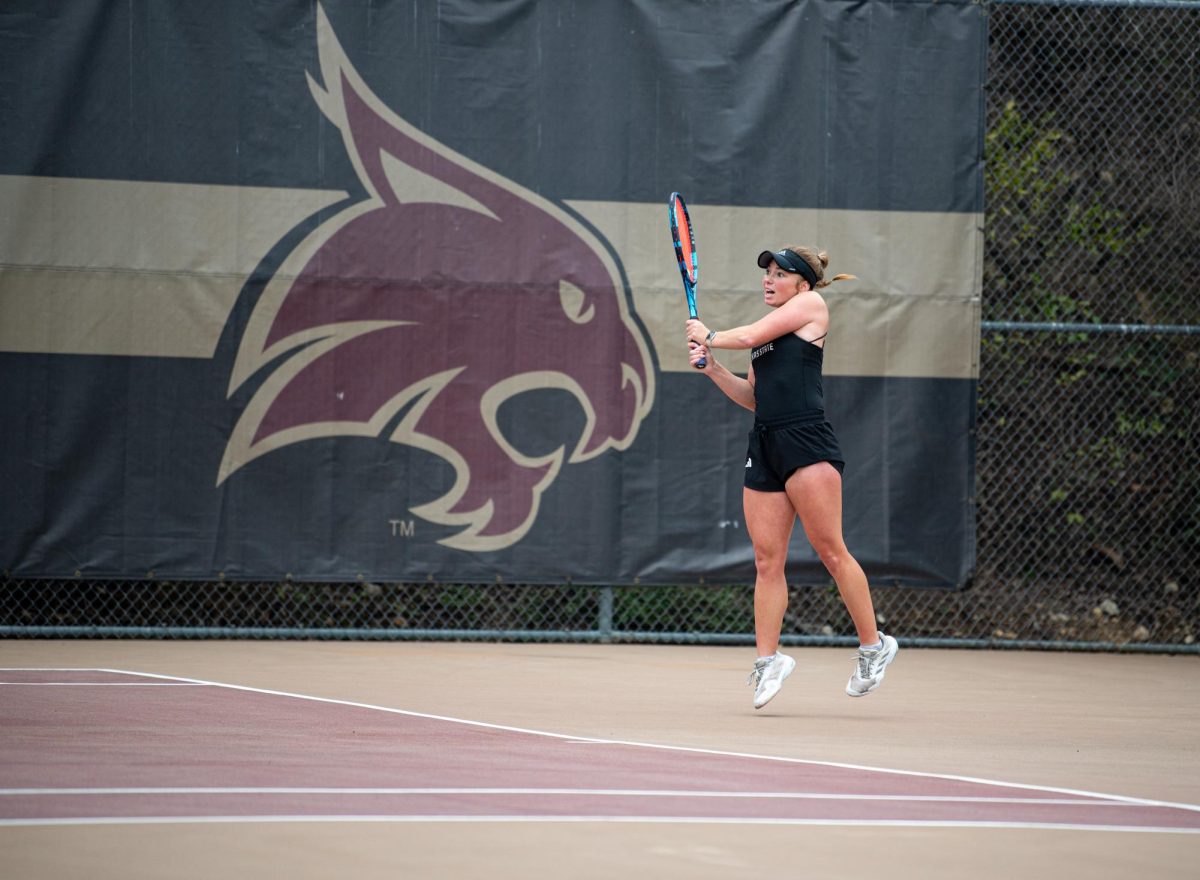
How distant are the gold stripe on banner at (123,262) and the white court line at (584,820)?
5.86 m

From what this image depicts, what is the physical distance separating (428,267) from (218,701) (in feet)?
11.8

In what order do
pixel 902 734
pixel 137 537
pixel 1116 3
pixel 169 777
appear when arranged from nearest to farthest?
pixel 169 777 → pixel 902 734 → pixel 137 537 → pixel 1116 3

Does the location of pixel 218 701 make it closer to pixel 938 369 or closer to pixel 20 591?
pixel 20 591

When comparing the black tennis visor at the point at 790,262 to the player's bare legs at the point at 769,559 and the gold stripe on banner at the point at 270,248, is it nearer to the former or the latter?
the player's bare legs at the point at 769,559

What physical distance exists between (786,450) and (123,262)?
420cm

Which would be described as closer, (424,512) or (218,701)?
(218,701)

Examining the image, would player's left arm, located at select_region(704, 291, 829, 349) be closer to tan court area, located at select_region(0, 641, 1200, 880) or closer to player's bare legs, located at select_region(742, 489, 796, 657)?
player's bare legs, located at select_region(742, 489, 796, 657)

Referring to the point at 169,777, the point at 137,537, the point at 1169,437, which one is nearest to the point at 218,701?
the point at 169,777

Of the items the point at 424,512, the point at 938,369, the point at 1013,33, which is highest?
the point at 1013,33

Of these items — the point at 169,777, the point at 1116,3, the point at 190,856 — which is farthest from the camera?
the point at 1116,3

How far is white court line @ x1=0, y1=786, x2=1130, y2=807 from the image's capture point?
419 cm

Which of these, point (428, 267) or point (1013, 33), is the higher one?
point (1013, 33)

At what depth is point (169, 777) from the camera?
14.6ft

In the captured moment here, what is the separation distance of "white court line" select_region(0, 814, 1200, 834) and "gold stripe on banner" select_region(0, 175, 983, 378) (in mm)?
5845
